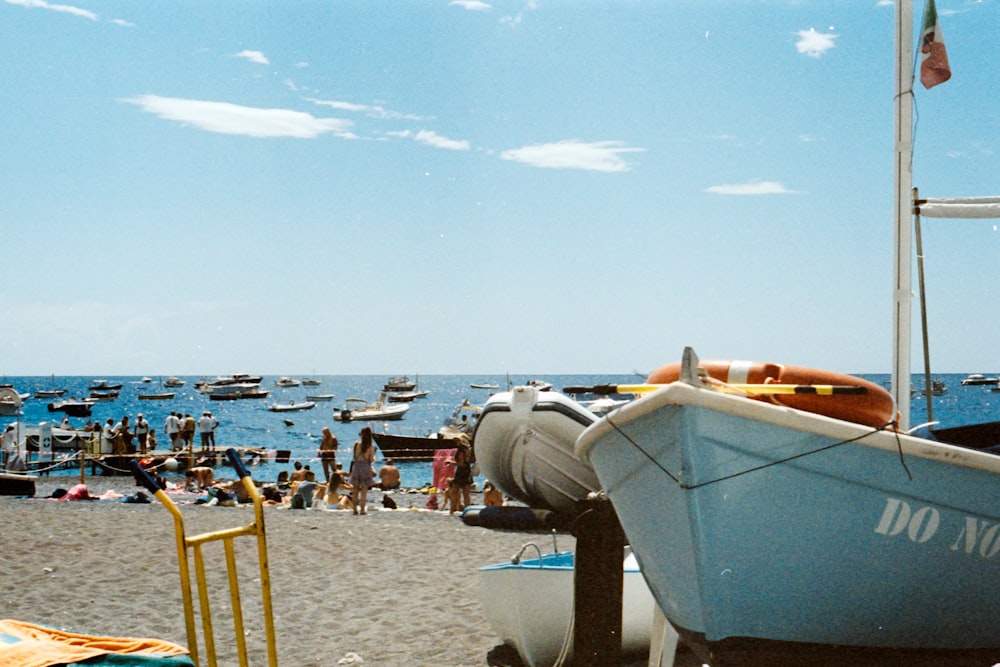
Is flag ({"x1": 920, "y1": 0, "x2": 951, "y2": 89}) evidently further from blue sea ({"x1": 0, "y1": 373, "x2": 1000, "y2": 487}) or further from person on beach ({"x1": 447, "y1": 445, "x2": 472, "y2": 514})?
blue sea ({"x1": 0, "y1": 373, "x2": 1000, "y2": 487})

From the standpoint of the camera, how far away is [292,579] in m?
11.2

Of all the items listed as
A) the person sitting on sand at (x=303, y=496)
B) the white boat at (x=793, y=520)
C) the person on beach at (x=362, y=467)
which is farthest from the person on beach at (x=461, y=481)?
the white boat at (x=793, y=520)

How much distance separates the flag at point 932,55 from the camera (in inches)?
347

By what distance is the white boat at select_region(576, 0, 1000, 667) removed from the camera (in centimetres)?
549

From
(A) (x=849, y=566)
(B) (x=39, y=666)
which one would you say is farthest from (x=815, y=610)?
(B) (x=39, y=666)

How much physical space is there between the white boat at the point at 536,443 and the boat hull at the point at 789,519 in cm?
178

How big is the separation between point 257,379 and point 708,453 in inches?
5640

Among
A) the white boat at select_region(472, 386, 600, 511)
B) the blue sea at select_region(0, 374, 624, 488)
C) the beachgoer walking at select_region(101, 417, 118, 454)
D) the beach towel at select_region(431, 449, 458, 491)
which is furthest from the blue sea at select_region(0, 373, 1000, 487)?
the white boat at select_region(472, 386, 600, 511)

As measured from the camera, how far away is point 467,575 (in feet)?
37.8

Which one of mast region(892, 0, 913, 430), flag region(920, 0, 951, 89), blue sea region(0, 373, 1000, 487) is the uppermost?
flag region(920, 0, 951, 89)

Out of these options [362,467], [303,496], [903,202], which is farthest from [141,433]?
[903,202]

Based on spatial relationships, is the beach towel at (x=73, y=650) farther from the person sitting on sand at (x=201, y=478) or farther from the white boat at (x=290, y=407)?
the white boat at (x=290, y=407)

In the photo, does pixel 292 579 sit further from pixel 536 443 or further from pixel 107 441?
pixel 107 441

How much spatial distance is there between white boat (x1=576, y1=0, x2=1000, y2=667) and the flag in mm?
4032
